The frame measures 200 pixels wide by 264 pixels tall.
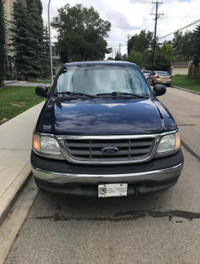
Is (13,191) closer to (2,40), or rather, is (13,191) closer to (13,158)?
(13,158)

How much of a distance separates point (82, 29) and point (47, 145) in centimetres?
6923

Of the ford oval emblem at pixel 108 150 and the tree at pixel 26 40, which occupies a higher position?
the tree at pixel 26 40

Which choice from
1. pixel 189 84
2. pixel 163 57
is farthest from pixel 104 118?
pixel 163 57

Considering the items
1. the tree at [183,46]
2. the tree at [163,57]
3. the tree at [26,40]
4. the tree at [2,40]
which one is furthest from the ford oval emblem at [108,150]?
the tree at [183,46]

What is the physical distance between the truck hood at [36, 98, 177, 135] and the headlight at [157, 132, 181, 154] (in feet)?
0.31

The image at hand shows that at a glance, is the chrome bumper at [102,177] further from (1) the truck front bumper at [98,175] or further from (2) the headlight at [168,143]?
(2) the headlight at [168,143]

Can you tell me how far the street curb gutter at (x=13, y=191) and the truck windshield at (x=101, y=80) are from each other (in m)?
1.39

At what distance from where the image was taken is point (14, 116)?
9500 millimetres

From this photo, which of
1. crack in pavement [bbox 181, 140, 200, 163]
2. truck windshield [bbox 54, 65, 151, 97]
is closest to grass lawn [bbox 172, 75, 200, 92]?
crack in pavement [bbox 181, 140, 200, 163]

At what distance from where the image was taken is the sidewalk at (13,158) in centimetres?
377

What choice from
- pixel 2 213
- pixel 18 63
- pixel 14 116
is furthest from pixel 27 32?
pixel 2 213

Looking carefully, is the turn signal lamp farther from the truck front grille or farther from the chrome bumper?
the truck front grille

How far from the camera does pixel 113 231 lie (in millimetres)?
3113

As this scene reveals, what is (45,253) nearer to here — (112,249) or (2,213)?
(112,249)
